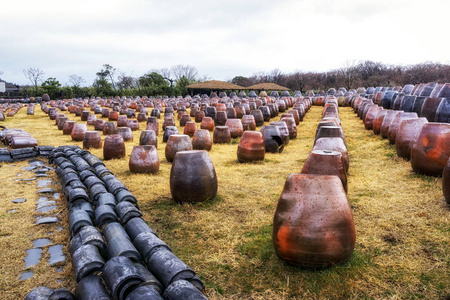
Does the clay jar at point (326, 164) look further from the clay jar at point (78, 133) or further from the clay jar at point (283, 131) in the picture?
the clay jar at point (78, 133)

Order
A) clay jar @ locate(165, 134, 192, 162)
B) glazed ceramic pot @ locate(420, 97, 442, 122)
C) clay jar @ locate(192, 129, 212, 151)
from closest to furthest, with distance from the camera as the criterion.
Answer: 1. clay jar @ locate(165, 134, 192, 162)
2. glazed ceramic pot @ locate(420, 97, 442, 122)
3. clay jar @ locate(192, 129, 212, 151)

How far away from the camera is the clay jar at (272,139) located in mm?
10352

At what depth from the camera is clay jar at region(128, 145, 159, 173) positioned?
8.03 metres

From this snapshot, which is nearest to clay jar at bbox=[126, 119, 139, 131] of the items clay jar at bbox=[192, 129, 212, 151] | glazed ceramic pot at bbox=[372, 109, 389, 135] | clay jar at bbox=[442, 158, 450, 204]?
clay jar at bbox=[192, 129, 212, 151]

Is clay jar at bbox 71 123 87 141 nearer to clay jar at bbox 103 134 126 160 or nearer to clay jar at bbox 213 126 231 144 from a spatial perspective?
clay jar at bbox 103 134 126 160

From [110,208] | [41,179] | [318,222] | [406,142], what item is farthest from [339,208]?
[41,179]

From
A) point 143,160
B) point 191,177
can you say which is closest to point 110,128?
point 143,160

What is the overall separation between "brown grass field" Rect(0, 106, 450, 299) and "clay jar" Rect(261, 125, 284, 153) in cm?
226

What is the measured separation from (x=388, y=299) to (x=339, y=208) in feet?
2.96

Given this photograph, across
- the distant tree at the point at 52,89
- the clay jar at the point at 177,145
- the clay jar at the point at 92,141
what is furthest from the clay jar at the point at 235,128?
the distant tree at the point at 52,89

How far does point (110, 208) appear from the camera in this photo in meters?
4.84

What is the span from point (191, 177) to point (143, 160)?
2.71 m

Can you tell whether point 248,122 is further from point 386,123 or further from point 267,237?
point 267,237

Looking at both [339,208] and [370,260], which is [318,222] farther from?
[370,260]
